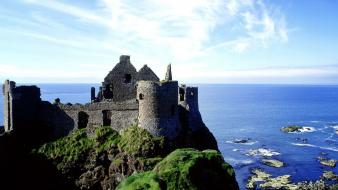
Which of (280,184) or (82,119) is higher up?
(82,119)

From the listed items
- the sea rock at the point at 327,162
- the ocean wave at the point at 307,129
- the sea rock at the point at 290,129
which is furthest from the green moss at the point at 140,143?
the ocean wave at the point at 307,129

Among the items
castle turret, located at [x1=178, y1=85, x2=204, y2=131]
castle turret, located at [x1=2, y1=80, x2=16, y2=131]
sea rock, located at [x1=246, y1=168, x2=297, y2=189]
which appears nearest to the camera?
castle turret, located at [x1=2, y1=80, x2=16, y2=131]

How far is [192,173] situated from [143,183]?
529cm

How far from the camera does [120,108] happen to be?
4850 cm

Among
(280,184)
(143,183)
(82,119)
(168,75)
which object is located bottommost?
(280,184)

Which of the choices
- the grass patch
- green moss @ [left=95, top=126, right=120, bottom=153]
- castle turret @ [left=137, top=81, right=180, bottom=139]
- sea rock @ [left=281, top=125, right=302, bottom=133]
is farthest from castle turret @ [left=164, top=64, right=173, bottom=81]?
sea rock @ [left=281, top=125, right=302, bottom=133]

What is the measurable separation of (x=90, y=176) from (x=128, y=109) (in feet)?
27.1

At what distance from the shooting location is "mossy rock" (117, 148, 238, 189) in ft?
82.9

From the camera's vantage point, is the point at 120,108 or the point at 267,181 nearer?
the point at 120,108

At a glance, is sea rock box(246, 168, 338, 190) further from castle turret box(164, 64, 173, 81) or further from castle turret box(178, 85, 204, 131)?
castle turret box(164, 64, 173, 81)

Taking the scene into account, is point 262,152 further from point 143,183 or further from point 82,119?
point 143,183

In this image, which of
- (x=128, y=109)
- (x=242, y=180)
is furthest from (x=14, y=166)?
(x=242, y=180)

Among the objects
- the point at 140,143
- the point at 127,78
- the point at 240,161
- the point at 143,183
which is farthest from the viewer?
the point at 240,161


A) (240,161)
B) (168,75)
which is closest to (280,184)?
(240,161)
